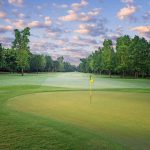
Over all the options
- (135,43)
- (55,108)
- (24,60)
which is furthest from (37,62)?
(55,108)

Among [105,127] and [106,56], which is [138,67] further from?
[105,127]

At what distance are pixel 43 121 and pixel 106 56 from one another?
99208 millimetres

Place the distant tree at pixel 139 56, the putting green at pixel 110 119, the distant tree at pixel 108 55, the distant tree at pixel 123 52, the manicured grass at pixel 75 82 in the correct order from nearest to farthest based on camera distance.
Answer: the putting green at pixel 110 119
the manicured grass at pixel 75 82
the distant tree at pixel 139 56
the distant tree at pixel 123 52
the distant tree at pixel 108 55

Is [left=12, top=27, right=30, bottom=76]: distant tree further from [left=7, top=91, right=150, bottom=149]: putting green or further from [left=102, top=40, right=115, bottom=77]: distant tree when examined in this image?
[left=7, top=91, right=150, bottom=149]: putting green

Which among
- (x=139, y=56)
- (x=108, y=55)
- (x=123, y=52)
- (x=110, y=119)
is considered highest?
(x=123, y=52)

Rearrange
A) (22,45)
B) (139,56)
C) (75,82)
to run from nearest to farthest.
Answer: (75,82)
(139,56)
(22,45)

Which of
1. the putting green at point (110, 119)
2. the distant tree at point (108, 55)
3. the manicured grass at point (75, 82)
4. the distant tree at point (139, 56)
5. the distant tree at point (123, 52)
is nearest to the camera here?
the putting green at point (110, 119)

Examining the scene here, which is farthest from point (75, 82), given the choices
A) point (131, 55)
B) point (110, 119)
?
point (110, 119)

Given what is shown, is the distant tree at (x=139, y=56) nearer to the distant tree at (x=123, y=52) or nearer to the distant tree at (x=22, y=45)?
the distant tree at (x=123, y=52)

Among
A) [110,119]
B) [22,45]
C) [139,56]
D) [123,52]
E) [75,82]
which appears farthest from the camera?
[22,45]

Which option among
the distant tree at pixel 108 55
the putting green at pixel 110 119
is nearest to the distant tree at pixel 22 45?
the distant tree at pixel 108 55

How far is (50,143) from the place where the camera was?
8234 millimetres

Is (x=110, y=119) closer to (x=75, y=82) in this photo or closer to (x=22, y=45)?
(x=75, y=82)

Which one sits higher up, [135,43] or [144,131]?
[135,43]
